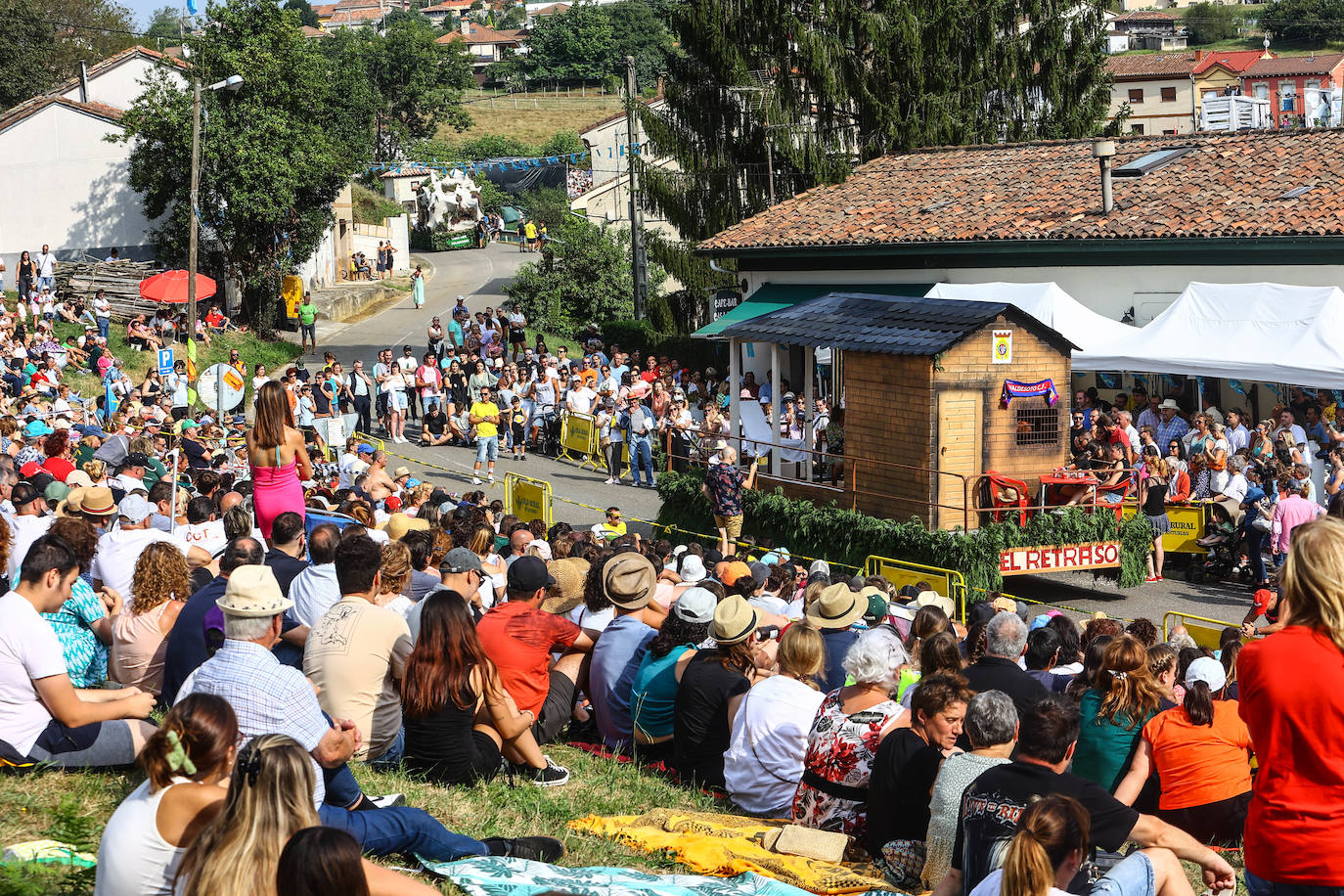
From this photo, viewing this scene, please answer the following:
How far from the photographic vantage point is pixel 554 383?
85.3 feet

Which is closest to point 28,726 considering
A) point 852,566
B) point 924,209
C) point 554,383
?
point 852,566

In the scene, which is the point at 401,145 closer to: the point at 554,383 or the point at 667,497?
the point at 554,383

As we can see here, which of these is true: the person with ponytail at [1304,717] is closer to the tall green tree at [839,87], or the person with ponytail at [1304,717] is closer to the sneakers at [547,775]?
the sneakers at [547,775]

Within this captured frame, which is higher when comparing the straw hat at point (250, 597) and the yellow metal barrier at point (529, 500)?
the straw hat at point (250, 597)

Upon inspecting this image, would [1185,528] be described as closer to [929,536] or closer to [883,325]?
[929,536]

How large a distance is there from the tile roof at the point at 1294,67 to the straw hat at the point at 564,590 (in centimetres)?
7770

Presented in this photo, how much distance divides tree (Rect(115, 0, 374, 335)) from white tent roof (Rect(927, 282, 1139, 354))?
61.7ft

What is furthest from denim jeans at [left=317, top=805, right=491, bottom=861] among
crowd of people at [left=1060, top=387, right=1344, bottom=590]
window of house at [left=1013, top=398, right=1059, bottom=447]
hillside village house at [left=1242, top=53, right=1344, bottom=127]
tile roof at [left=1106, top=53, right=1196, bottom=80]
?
hillside village house at [left=1242, top=53, right=1344, bottom=127]

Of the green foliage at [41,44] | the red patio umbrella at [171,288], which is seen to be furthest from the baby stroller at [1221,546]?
the green foliage at [41,44]

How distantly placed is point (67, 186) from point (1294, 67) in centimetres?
6941

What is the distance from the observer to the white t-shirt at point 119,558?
9.09 m

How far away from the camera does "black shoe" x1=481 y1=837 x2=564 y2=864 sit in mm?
6145

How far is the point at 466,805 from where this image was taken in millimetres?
6961

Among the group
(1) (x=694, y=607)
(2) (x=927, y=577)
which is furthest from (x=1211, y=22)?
(1) (x=694, y=607)
